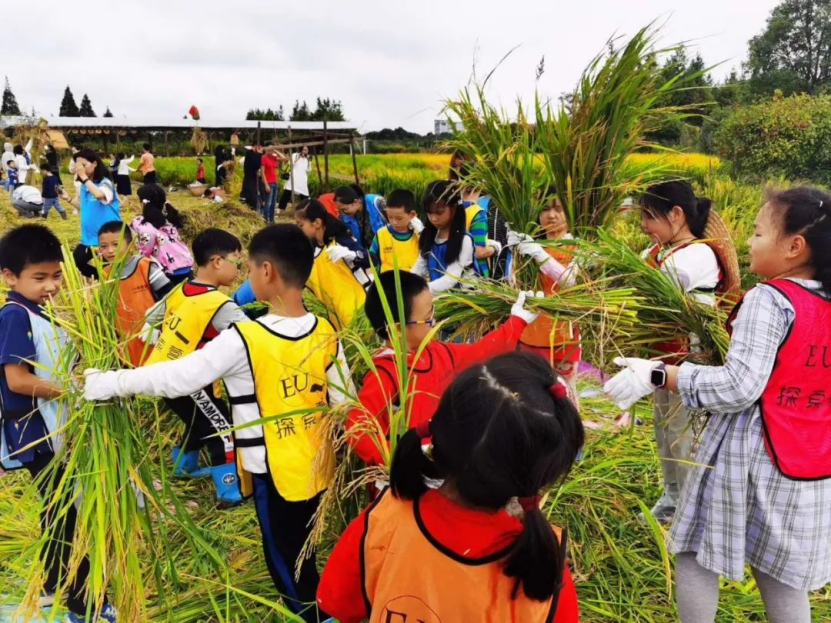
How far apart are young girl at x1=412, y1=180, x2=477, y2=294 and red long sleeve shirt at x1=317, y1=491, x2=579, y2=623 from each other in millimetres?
2504

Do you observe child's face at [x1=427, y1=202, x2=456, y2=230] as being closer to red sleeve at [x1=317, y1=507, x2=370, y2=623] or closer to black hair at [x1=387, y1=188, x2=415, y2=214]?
black hair at [x1=387, y1=188, x2=415, y2=214]

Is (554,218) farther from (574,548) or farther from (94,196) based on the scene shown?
(94,196)

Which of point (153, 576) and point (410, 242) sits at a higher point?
point (410, 242)

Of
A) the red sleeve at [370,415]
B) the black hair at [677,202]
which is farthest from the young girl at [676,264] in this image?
the red sleeve at [370,415]

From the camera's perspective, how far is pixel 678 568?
5.92 feet

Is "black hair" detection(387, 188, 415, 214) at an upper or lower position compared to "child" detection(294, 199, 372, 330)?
upper

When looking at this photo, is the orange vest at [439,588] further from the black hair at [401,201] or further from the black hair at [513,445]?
the black hair at [401,201]

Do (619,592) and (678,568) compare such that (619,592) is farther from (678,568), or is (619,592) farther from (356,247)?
(356,247)

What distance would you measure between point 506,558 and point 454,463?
182 mm

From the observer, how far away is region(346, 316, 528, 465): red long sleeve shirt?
163 centimetres

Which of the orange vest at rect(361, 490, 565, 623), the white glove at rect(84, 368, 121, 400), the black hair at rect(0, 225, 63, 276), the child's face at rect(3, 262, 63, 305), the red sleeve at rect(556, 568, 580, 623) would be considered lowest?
the red sleeve at rect(556, 568, 580, 623)

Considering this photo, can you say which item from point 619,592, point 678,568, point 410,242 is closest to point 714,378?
point 678,568

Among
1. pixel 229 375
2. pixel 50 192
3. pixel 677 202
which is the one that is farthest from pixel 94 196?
pixel 50 192

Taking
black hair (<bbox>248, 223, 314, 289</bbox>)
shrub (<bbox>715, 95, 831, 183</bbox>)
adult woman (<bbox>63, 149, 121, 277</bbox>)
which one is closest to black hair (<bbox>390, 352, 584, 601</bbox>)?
black hair (<bbox>248, 223, 314, 289</bbox>)
